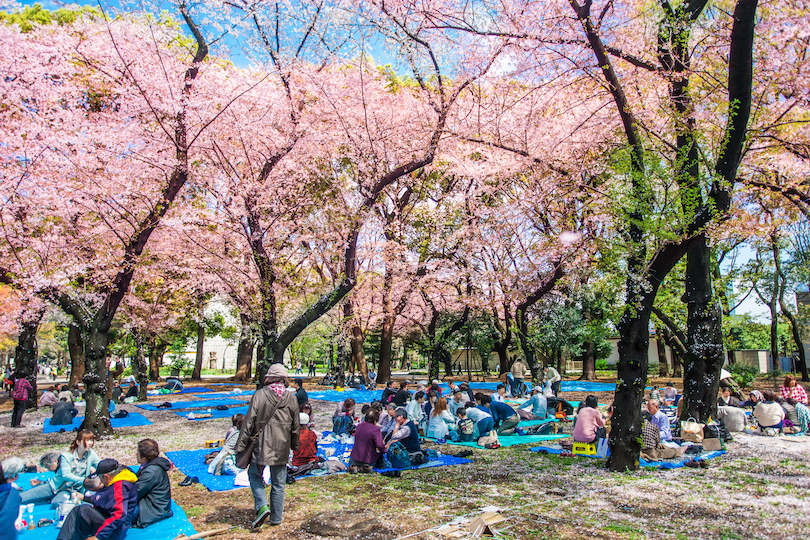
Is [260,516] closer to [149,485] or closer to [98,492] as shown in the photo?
[149,485]

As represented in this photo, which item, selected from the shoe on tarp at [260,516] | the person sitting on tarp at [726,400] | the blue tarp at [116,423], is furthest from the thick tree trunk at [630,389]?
the blue tarp at [116,423]

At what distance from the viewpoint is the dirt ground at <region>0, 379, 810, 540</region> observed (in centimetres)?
491

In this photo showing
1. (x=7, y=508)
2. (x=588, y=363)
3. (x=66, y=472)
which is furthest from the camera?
(x=588, y=363)

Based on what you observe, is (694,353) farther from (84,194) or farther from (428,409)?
(84,194)

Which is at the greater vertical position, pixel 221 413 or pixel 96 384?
pixel 96 384

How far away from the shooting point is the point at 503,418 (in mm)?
11688

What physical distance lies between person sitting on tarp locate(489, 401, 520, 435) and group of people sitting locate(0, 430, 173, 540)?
25.8ft

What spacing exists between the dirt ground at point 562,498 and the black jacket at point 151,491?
41cm

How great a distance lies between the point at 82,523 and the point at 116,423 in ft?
33.6

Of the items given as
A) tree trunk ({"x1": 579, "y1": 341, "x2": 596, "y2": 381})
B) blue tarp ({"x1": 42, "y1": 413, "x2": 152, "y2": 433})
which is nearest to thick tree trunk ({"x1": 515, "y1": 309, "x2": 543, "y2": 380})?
tree trunk ({"x1": 579, "y1": 341, "x2": 596, "y2": 381})

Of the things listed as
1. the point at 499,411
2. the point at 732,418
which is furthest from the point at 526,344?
the point at 732,418

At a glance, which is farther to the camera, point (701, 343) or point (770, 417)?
point (770, 417)

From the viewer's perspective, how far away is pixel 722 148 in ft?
24.6

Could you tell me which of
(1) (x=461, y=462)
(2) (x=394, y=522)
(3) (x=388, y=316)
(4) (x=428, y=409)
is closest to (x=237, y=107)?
(4) (x=428, y=409)
